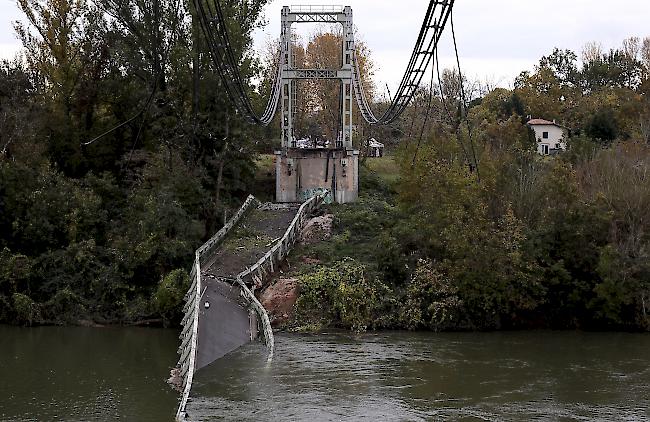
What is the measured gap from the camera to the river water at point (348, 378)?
75.1 feet

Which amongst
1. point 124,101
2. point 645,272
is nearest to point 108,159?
point 124,101

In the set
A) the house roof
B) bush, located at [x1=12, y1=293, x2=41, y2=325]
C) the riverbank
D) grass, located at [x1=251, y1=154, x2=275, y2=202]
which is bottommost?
bush, located at [x1=12, y1=293, x2=41, y2=325]

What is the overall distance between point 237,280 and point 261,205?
1399cm

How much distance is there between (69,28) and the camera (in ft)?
162

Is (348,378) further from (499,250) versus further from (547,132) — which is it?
(547,132)

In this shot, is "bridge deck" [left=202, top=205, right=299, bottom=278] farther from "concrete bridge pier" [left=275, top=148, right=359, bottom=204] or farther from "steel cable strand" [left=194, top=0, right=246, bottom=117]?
"steel cable strand" [left=194, top=0, right=246, bottom=117]

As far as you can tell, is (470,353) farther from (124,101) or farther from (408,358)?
(124,101)

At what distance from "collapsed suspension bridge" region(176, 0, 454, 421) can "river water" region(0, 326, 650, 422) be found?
1.04 metres

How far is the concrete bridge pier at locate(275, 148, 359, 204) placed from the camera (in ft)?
165

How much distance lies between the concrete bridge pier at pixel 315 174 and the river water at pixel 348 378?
17.3 metres

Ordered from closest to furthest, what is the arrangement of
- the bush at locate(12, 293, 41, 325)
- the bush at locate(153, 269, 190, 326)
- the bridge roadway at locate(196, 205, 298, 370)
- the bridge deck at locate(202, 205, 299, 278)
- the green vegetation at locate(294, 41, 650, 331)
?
the bridge roadway at locate(196, 205, 298, 370)
the green vegetation at locate(294, 41, 650, 331)
the bridge deck at locate(202, 205, 299, 278)
the bush at locate(153, 269, 190, 326)
the bush at locate(12, 293, 41, 325)

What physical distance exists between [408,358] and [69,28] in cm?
2994

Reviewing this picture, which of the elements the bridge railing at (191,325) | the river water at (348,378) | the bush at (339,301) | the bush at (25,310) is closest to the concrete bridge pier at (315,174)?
the bridge railing at (191,325)

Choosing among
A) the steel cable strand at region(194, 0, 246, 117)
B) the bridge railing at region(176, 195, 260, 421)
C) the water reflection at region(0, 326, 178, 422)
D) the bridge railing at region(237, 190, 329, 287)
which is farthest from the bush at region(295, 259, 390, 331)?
the steel cable strand at region(194, 0, 246, 117)
